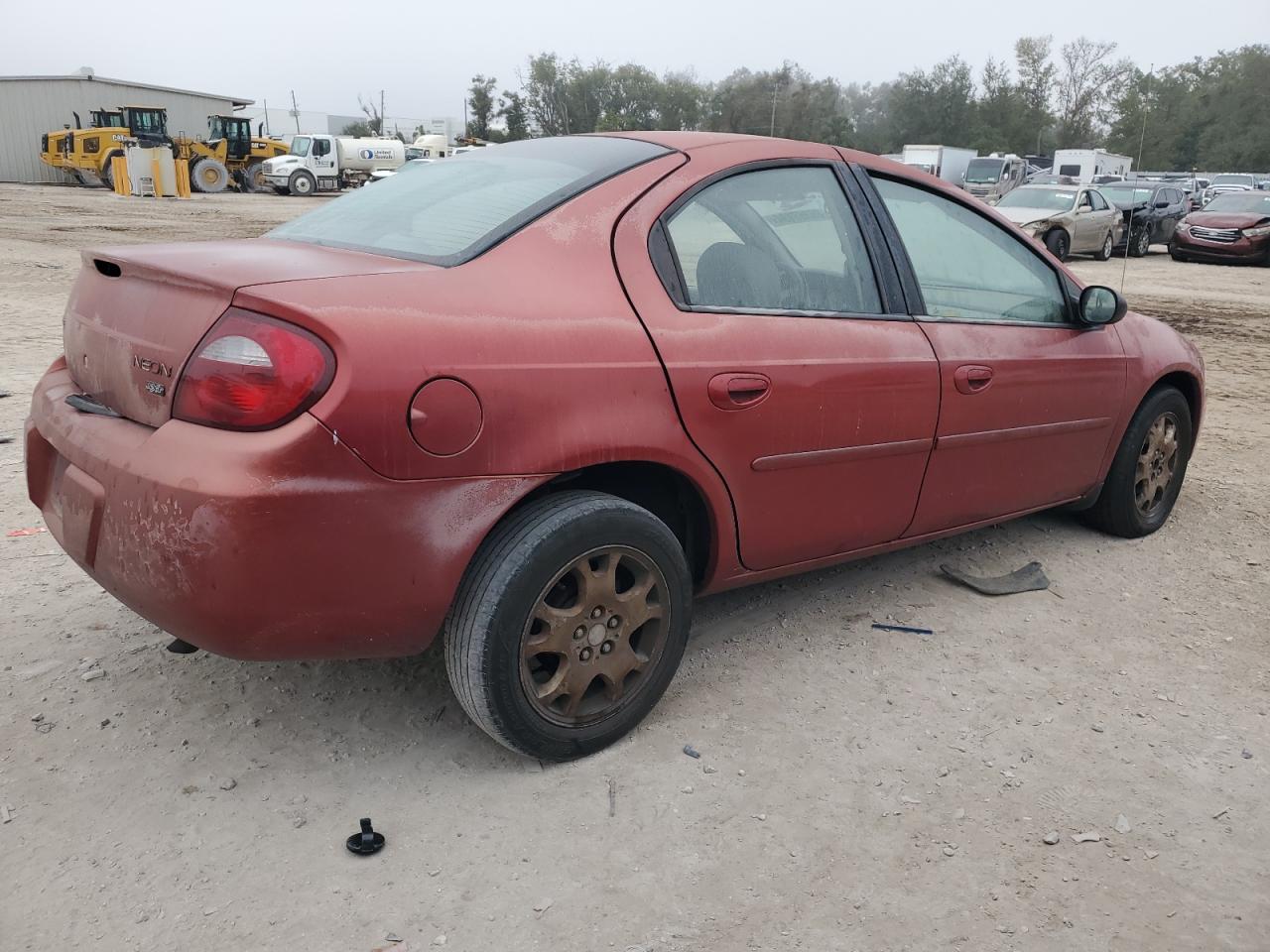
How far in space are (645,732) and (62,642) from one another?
1.82 metres

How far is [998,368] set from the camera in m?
3.42

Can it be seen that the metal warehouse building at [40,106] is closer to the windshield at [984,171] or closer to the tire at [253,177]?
the tire at [253,177]

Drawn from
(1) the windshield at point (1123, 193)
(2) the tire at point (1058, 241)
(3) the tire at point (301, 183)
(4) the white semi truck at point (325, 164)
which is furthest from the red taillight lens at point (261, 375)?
(3) the tire at point (301, 183)

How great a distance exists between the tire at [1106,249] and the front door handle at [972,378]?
57.6ft

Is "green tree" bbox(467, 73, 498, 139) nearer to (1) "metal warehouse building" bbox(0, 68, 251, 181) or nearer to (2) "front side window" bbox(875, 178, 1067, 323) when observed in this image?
(1) "metal warehouse building" bbox(0, 68, 251, 181)

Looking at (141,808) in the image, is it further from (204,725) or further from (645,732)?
(645,732)

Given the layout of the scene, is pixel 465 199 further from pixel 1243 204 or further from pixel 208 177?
pixel 208 177

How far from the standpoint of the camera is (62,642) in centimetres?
315

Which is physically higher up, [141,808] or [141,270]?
[141,270]

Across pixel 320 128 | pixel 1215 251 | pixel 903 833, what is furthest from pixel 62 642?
pixel 320 128

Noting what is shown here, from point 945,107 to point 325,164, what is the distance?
5845cm

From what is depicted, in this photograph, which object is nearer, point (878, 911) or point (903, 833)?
point (878, 911)

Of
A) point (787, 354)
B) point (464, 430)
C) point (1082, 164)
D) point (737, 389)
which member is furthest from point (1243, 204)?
point (464, 430)

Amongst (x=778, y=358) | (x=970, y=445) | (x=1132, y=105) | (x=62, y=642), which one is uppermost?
(x=1132, y=105)
